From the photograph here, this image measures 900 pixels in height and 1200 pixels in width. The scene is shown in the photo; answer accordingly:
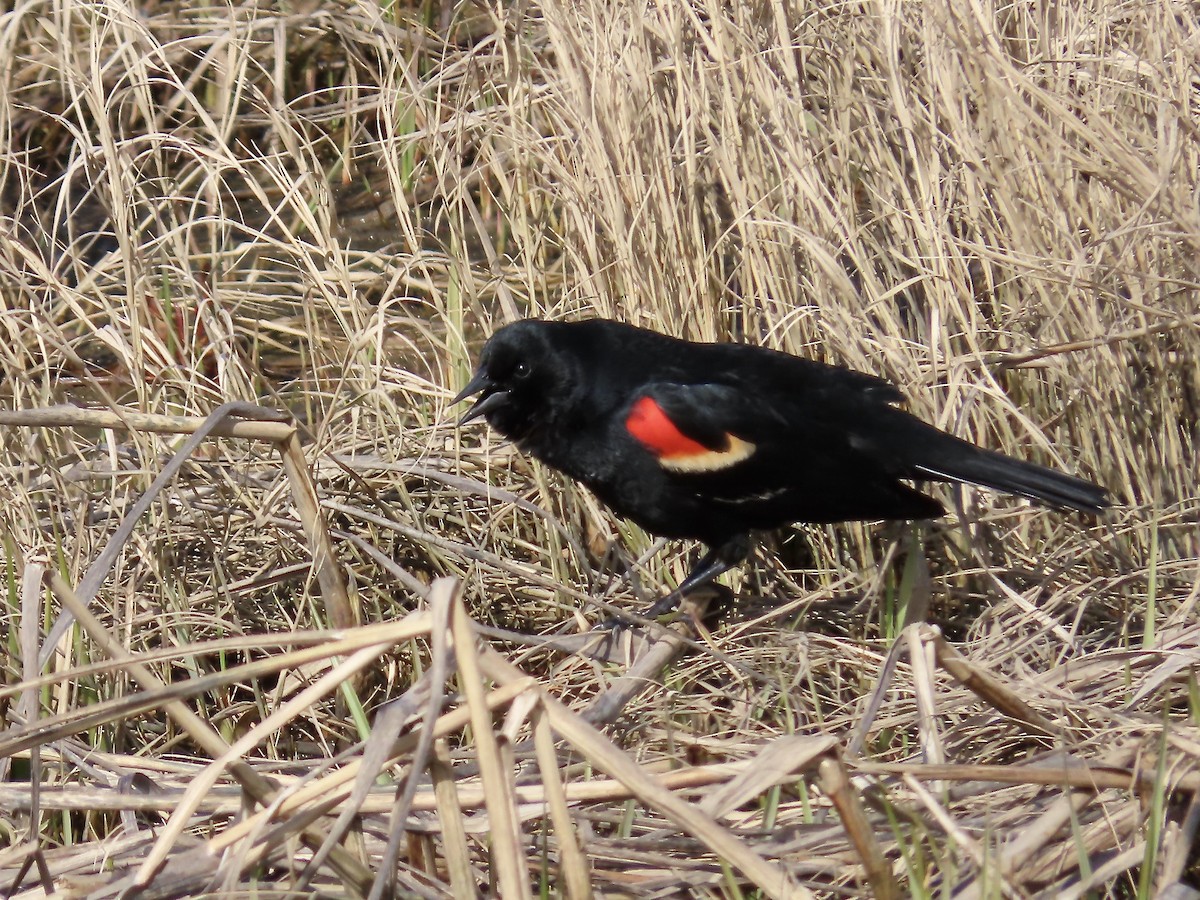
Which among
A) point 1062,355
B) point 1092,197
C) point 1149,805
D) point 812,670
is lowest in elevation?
point 812,670

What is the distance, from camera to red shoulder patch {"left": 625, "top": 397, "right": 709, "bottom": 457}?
9.65 feet

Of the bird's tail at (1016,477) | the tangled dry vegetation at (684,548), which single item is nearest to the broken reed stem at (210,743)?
the tangled dry vegetation at (684,548)

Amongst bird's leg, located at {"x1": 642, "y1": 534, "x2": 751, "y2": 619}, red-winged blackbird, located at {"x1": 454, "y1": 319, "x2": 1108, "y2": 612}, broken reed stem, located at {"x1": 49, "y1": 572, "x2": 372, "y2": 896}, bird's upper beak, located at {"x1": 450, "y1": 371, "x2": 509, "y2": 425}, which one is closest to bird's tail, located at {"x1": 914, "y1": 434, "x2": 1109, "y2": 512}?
red-winged blackbird, located at {"x1": 454, "y1": 319, "x2": 1108, "y2": 612}

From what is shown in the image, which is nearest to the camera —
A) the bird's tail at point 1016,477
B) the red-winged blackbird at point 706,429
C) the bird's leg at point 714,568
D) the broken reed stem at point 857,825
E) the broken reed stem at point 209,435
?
the broken reed stem at point 857,825

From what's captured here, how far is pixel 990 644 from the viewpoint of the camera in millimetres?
2635

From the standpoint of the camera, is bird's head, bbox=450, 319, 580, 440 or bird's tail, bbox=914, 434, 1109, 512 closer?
bird's tail, bbox=914, 434, 1109, 512

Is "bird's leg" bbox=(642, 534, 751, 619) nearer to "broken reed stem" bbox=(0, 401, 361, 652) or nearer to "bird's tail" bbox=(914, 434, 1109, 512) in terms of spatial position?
"bird's tail" bbox=(914, 434, 1109, 512)

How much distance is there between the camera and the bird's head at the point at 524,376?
2994 millimetres

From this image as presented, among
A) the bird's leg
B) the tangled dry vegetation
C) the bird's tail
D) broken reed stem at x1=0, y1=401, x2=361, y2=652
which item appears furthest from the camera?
the bird's leg

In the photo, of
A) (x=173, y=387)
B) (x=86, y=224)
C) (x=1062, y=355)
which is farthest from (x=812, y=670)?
(x=86, y=224)

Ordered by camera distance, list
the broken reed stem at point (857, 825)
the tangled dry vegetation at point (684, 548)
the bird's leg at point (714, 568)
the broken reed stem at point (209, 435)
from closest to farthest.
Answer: the broken reed stem at point (857, 825), the broken reed stem at point (209, 435), the tangled dry vegetation at point (684, 548), the bird's leg at point (714, 568)

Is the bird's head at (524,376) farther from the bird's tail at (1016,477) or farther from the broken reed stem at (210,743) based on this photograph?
the broken reed stem at (210,743)

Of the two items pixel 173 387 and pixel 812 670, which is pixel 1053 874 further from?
pixel 173 387

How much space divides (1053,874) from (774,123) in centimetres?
165
